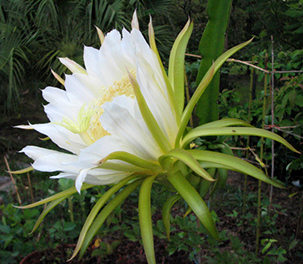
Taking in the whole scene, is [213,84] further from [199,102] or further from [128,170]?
[128,170]

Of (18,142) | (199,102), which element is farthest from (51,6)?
(199,102)

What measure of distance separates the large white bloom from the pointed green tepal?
0.05 meters

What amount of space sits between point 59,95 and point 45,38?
127 inches

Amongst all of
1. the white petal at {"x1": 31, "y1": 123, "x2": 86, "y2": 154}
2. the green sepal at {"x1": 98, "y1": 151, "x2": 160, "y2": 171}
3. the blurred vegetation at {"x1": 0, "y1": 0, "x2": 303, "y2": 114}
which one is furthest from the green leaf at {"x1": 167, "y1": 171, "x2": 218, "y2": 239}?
the blurred vegetation at {"x1": 0, "y1": 0, "x2": 303, "y2": 114}

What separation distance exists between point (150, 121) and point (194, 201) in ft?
0.31

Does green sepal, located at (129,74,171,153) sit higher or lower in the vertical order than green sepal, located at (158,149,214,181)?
higher

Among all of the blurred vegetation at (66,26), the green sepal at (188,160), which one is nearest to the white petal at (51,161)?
the green sepal at (188,160)

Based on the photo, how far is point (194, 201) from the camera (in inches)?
10.6

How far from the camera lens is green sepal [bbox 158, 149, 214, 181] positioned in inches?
10.0

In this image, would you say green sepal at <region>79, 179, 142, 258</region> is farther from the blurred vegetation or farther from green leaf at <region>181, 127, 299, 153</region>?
the blurred vegetation

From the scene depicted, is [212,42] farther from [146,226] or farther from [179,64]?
[146,226]

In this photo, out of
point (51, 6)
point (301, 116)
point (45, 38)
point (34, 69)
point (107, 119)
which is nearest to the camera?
point (107, 119)

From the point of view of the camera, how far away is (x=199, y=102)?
33 cm

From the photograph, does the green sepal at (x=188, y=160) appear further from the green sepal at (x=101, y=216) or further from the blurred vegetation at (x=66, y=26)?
the blurred vegetation at (x=66, y=26)
